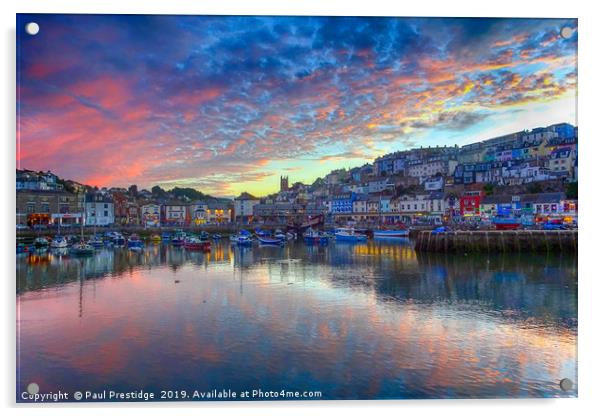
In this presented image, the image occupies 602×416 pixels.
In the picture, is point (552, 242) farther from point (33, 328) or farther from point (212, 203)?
point (212, 203)

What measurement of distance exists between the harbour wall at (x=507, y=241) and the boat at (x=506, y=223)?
660 centimetres

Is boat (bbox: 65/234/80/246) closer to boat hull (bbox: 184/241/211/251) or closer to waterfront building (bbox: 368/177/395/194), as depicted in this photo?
boat hull (bbox: 184/241/211/251)

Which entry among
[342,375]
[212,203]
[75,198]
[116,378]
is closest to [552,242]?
[342,375]

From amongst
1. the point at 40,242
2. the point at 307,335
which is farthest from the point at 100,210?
the point at 307,335

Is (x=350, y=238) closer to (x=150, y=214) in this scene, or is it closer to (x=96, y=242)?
(x=96, y=242)

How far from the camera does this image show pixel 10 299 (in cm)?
569

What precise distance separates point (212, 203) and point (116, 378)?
51982mm

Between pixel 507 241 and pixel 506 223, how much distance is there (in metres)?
10.1

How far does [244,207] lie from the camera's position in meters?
61.5

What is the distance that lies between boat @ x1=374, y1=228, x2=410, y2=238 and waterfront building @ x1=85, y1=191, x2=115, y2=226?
2281 centimetres

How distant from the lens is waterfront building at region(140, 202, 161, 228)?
163 feet

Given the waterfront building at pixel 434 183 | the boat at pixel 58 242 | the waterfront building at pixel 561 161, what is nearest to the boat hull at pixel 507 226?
the waterfront building at pixel 561 161

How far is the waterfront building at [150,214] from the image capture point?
49.5 m

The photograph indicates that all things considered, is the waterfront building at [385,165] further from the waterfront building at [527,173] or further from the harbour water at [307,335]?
the harbour water at [307,335]
